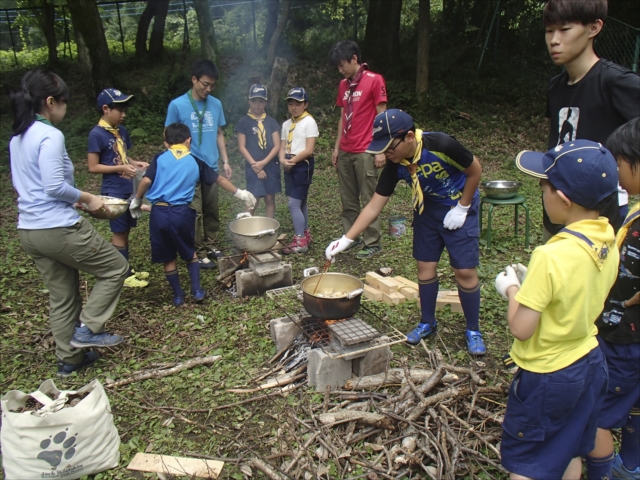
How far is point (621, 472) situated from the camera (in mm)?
2789

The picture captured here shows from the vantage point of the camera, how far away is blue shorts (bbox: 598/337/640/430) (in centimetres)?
251

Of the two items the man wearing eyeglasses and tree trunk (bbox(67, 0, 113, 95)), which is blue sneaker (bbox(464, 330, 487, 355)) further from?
tree trunk (bbox(67, 0, 113, 95))

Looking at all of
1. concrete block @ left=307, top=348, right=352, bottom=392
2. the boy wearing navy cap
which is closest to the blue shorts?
concrete block @ left=307, top=348, right=352, bottom=392

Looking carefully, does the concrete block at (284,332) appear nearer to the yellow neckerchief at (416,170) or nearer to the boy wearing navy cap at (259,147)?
the yellow neckerchief at (416,170)

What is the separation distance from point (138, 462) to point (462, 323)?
307 centimetres

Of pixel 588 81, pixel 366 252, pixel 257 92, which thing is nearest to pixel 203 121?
pixel 257 92

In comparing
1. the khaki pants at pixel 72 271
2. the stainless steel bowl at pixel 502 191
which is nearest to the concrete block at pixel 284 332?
the khaki pants at pixel 72 271

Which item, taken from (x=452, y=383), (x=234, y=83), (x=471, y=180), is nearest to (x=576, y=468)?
(x=452, y=383)

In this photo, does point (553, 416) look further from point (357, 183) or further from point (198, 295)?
point (357, 183)

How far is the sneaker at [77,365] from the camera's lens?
13.7 feet

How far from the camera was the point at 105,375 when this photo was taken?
4.20 meters

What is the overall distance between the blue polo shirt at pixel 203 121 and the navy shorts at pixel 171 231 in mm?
1325

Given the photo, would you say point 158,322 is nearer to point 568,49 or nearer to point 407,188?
point 568,49

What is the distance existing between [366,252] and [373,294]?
132cm
